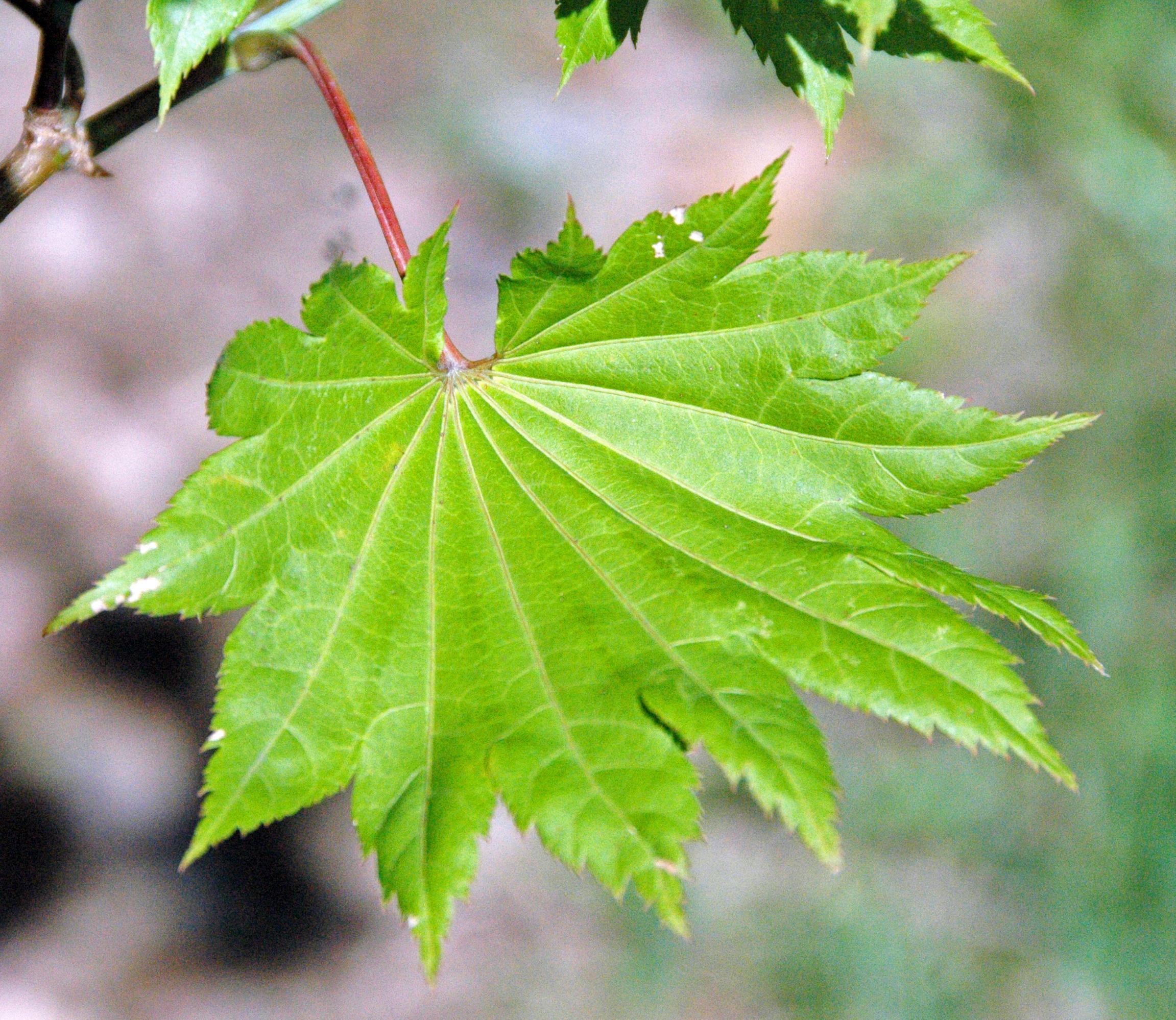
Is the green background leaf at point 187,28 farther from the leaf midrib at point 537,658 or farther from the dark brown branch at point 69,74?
the leaf midrib at point 537,658

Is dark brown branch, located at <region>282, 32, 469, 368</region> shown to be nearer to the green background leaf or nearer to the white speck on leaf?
the green background leaf

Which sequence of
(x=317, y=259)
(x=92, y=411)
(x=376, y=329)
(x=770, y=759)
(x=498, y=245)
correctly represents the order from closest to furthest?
(x=770, y=759)
(x=376, y=329)
(x=92, y=411)
(x=317, y=259)
(x=498, y=245)

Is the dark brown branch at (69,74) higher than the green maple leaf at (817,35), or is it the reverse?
the dark brown branch at (69,74)

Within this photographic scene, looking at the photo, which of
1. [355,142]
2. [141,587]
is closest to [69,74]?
[355,142]

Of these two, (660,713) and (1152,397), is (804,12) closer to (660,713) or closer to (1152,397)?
(660,713)

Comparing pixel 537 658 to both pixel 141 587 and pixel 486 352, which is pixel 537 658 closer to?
pixel 141 587

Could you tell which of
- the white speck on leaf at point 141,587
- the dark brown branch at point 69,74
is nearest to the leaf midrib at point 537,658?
the white speck on leaf at point 141,587

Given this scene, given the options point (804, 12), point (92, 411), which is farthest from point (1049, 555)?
point (92, 411)
